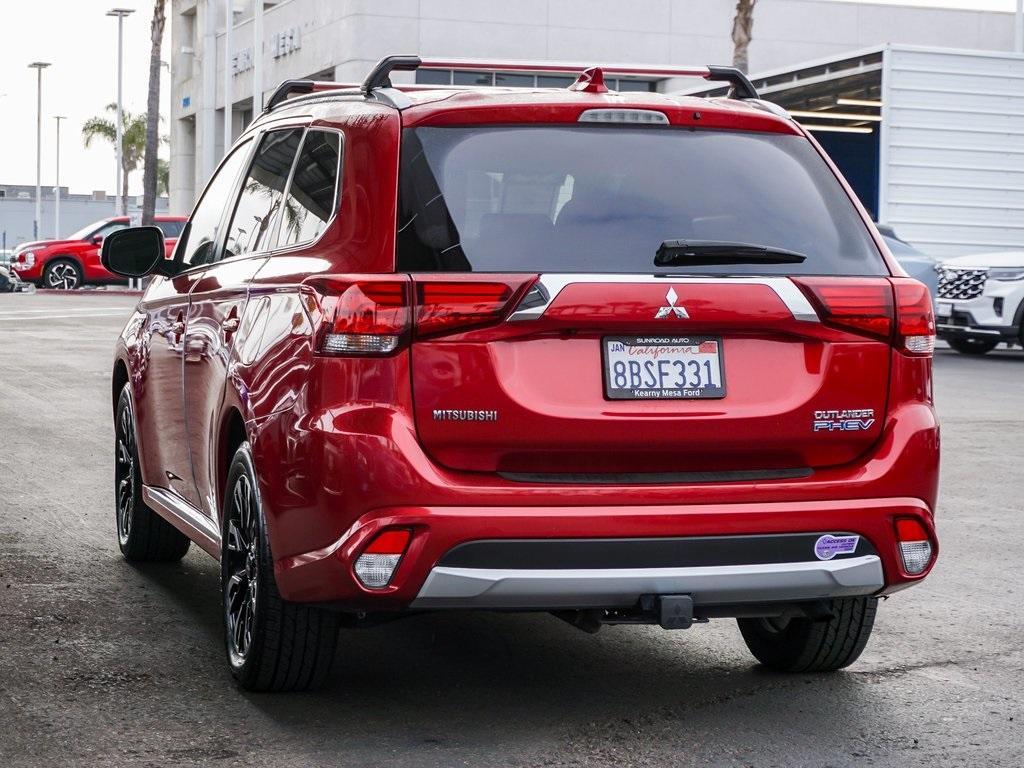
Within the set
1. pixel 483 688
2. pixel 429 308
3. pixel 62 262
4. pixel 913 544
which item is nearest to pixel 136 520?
Answer: pixel 483 688

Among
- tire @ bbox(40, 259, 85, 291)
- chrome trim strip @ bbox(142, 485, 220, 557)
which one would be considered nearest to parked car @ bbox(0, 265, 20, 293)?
tire @ bbox(40, 259, 85, 291)

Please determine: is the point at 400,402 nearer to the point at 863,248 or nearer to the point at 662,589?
the point at 662,589

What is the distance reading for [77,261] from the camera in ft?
129

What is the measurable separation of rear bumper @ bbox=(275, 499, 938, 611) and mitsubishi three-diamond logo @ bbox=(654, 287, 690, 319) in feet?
1.62

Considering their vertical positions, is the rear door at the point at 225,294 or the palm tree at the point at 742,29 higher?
the palm tree at the point at 742,29

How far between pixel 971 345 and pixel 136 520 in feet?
60.3

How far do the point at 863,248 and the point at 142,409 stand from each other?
3.10 meters

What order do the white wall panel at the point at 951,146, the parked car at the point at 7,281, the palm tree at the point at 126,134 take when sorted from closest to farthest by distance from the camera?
the white wall panel at the point at 951,146 < the parked car at the point at 7,281 < the palm tree at the point at 126,134

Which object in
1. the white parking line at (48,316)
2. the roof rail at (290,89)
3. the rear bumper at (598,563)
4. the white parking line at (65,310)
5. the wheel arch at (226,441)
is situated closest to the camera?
the rear bumper at (598,563)

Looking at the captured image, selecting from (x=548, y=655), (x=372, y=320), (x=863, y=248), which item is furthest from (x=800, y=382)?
(x=548, y=655)

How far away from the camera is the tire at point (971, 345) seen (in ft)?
77.2

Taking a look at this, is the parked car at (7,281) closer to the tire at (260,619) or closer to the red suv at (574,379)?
the tire at (260,619)

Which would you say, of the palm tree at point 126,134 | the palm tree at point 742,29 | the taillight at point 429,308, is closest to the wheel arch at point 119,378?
the taillight at point 429,308

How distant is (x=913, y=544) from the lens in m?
4.78
